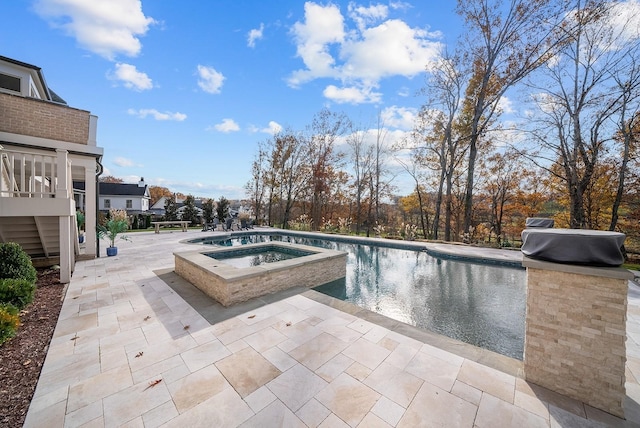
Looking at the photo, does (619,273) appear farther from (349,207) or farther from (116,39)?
(349,207)

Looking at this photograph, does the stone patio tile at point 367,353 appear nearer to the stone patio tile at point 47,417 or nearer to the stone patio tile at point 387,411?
the stone patio tile at point 387,411

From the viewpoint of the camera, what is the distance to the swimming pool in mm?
3610

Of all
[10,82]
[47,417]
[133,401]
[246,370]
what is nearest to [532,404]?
[246,370]

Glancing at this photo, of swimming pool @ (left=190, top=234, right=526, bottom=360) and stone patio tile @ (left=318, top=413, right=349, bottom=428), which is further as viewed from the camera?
swimming pool @ (left=190, top=234, right=526, bottom=360)

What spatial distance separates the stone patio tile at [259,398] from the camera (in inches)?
73.0

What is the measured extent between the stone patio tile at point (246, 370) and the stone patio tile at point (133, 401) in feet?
1.62

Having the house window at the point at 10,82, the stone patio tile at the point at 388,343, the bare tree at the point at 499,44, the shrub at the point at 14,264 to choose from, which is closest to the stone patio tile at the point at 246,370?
the stone patio tile at the point at 388,343

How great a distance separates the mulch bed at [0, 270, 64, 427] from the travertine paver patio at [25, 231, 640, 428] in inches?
3.2

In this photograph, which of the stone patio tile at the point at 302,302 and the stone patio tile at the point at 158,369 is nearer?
the stone patio tile at the point at 158,369

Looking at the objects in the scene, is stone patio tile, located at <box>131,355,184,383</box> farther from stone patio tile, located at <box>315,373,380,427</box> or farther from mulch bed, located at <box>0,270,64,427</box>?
stone patio tile, located at <box>315,373,380,427</box>

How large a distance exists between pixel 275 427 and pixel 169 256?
284 inches

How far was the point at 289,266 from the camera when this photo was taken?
4.62 m

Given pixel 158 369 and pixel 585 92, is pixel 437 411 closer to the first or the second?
pixel 158 369

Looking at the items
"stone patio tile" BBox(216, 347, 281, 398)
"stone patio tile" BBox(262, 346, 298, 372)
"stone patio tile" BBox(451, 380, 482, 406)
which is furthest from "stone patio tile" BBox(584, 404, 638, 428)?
"stone patio tile" BBox(216, 347, 281, 398)
